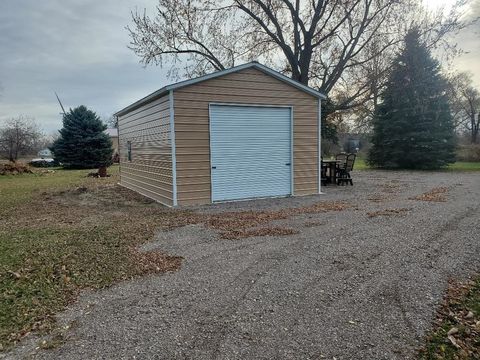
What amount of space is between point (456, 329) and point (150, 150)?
29.1 ft

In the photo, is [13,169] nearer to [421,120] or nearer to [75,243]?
[75,243]

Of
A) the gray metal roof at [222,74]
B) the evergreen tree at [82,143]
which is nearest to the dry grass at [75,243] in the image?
the gray metal roof at [222,74]

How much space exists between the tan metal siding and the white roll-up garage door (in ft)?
3.74

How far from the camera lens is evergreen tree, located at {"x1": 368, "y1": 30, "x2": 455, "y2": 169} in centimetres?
1890

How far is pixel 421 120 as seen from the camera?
19.4 meters

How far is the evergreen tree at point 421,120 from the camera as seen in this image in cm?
1890

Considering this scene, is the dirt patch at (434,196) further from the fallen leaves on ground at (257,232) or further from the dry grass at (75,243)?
the fallen leaves on ground at (257,232)

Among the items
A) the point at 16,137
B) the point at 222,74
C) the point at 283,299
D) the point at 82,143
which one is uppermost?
the point at 222,74

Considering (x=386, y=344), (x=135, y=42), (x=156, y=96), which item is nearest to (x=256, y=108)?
(x=156, y=96)

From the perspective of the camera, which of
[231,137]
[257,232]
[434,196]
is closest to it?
[257,232]

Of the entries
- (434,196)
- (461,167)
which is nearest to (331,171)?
(434,196)

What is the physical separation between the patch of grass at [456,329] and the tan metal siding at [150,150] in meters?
6.64

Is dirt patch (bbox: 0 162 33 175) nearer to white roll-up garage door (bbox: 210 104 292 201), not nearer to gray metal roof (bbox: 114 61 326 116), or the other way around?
gray metal roof (bbox: 114 61 326 116)

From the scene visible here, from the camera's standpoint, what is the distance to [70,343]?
252cm
